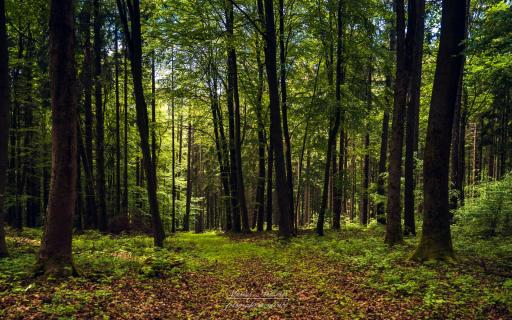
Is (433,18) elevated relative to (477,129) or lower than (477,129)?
elevated

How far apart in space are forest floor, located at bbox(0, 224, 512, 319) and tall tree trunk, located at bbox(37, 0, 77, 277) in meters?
0.65

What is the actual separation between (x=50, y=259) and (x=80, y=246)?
18.2 feet

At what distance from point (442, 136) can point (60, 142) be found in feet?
29.3

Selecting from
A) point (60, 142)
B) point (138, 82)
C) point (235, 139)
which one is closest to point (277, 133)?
point (235, 139)

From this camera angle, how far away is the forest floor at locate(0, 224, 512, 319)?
562cm

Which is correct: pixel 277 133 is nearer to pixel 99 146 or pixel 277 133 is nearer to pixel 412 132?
pixel 412 132

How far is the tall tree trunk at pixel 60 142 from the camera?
282 inches

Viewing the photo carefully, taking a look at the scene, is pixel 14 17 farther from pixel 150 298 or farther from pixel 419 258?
pixel 419 258

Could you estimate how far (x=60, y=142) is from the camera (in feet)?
23.7

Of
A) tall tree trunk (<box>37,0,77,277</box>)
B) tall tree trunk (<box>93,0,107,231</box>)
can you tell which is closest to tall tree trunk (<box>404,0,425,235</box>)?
tall tree trunk (<box>37,0,77,277</box>)

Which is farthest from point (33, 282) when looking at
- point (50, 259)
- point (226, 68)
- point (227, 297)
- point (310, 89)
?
point (226, 68)

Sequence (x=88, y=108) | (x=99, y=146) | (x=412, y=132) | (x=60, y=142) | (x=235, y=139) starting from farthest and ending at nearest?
(x=235, y=139) < (x=99, y=146) < (x=88, y=108) < (x=412, y=132) < (x=60, y=142)

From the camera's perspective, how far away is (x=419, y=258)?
8.52 metres

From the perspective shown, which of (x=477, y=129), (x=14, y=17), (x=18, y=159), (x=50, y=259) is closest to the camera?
(x=50, y=259)
